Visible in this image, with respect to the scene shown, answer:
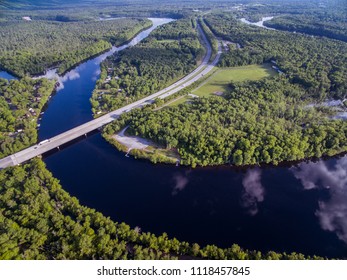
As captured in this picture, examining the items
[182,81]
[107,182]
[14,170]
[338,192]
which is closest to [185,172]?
[107,182]

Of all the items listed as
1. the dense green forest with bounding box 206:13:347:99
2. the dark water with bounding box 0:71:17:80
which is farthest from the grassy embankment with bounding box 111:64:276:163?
the dark water with bounding box 0:71:17:80

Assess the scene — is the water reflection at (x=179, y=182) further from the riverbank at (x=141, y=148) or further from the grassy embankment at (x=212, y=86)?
the grassy embankment at (x=212, y=86)

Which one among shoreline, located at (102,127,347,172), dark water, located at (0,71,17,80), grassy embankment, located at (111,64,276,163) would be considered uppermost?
grassy embankment, located at (111,64,276,163)

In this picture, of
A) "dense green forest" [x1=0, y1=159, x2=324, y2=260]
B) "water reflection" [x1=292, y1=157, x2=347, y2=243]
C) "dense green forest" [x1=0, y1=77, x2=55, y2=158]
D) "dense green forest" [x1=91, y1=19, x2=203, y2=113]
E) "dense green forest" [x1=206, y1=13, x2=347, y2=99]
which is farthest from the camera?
"dense green forest" [x1=206, y1=13, x2=347, y2=99]

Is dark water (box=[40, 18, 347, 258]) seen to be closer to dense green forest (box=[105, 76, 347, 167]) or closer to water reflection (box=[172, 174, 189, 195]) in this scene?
water reflection (box=[172, 174, 189, 195])

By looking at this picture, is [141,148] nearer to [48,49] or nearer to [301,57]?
[301,57]
